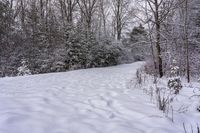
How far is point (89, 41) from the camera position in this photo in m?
18.0

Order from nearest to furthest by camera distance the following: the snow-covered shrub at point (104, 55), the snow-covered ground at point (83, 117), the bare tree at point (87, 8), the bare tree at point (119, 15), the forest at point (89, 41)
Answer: the snow-covered ground at point (83, 117)
the forest at point (89, 41)
the snow-covered shrub at point (104, 55)
the bare tree at point (87, 8)
the bare tree at point (119, 15)

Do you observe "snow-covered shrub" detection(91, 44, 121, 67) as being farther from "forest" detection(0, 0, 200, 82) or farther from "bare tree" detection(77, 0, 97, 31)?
"bare tree" detection(77, 0, 97, 31)

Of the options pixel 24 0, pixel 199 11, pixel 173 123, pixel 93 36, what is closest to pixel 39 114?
pixel 173 123

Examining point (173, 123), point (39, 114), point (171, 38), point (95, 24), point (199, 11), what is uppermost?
point (95, 24)

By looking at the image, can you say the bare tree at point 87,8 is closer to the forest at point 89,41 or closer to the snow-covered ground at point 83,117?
the forest at point 89,41

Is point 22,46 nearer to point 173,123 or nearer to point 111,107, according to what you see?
point 111,107

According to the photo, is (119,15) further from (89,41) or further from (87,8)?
(89,41)

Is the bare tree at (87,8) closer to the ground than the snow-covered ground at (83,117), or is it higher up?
higher up

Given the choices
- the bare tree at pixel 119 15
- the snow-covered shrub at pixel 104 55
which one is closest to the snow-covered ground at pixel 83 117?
the snow-covered shrub at pixel 104 55

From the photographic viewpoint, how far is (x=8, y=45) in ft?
47.7

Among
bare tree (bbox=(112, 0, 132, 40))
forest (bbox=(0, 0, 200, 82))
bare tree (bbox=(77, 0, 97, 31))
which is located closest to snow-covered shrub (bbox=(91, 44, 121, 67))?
forest (bbox=(0, 0, 200, 82))

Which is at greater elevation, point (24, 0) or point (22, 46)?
point (24, 0)

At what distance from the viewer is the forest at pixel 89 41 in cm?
1089

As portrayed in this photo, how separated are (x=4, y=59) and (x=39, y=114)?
485 inches
